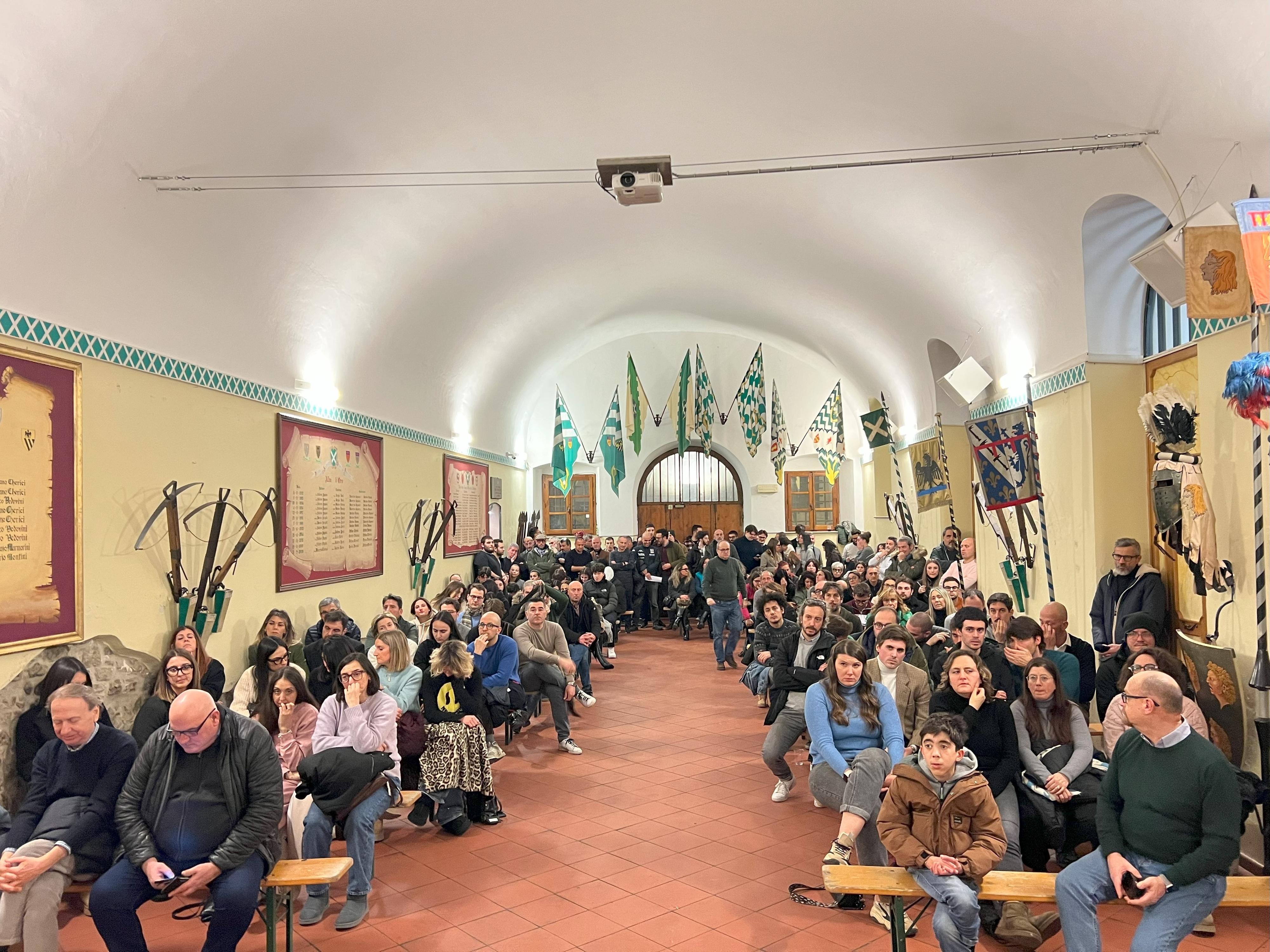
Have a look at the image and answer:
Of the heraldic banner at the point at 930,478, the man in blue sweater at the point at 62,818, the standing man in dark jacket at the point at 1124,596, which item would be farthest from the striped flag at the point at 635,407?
the man in blue sweater at the point at 62,818

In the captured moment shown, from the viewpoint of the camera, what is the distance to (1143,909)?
11.7ft

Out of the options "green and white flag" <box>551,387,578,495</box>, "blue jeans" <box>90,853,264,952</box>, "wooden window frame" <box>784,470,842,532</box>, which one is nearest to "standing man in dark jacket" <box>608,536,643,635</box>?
"green and white flag" <box>551,387,578,495</box>

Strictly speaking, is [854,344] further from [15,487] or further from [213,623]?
[15,487]

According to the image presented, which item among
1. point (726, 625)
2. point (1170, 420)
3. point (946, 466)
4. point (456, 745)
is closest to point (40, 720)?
point (456, 745)

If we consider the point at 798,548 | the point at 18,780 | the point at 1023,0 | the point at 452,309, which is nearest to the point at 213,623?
the point at 18,780

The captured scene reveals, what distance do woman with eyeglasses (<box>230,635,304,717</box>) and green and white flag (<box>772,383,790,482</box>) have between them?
13884mm

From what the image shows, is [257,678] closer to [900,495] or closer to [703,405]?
[900,495]

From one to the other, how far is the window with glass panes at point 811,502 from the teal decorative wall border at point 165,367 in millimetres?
11750

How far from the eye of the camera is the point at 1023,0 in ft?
15.9

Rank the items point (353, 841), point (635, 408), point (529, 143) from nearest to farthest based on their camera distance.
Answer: point (353, 841) < point (529, 143) < point (635, 408)

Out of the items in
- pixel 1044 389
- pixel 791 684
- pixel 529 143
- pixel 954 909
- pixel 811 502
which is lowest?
pixel 954 909

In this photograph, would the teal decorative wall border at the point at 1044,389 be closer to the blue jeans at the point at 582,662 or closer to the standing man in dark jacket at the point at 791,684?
the standing man in dark jacket at the point at 791,684

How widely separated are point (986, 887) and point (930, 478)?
8.67 meters

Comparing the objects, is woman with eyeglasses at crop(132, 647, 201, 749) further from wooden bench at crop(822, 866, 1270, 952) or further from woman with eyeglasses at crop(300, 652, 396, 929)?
wooden bench at crop(822, 866, 1270, 952)
